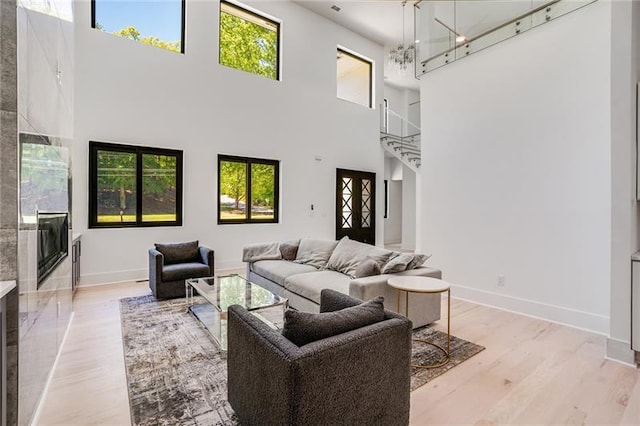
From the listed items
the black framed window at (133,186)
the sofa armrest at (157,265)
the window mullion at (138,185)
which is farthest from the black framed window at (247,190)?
Result: the sofa armrest at (157,265)

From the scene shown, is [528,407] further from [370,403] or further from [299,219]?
[299,219]

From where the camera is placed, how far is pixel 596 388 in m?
2.26

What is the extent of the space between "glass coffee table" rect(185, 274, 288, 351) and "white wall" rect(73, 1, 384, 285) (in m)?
2.06

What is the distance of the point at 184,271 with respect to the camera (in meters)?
4.20

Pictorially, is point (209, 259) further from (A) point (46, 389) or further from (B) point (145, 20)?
(B) point (145, 20)

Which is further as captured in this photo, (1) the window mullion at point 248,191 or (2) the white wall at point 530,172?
(1) the window mullion at point 248,191

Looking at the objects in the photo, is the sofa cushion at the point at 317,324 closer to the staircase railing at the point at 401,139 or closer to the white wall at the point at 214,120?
the white wall at the point at 214,120

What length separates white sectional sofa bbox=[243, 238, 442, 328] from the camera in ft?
10.2

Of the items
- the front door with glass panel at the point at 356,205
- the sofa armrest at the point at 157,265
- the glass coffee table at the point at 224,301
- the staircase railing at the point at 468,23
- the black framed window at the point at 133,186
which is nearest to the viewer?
the glass coffee table at the point at 224,301

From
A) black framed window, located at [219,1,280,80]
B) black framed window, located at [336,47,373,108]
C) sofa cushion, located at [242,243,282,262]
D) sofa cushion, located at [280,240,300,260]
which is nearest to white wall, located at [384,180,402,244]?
black framed window, located at [336,47,373,108]

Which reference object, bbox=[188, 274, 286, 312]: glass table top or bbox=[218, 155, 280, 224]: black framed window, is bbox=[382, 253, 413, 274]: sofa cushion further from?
bbox=[218, 155, 280, 224]: black framed window

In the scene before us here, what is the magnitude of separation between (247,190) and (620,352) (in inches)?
228

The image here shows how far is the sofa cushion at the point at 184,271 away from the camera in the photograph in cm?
A: 412

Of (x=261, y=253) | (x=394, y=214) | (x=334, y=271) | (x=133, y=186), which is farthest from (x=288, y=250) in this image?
(x=394, y=214)
